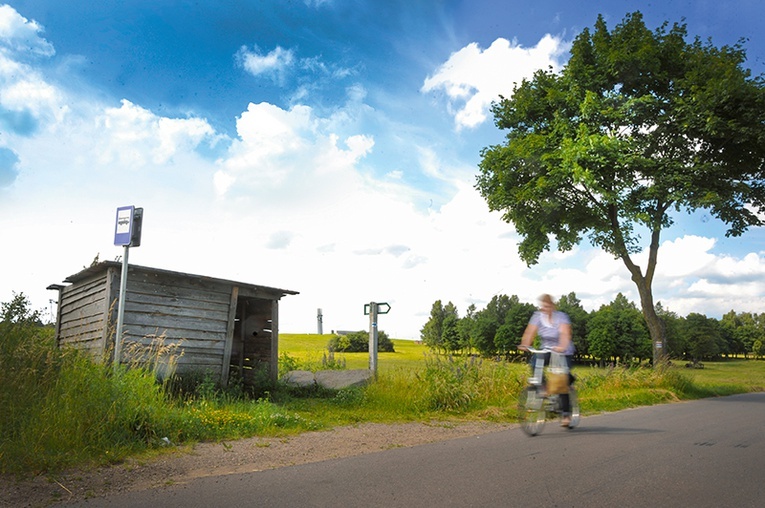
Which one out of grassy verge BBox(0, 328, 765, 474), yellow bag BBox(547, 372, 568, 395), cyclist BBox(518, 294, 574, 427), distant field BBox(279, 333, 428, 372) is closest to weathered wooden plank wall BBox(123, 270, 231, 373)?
grassy verge BBox(0, 328, 765, 474)

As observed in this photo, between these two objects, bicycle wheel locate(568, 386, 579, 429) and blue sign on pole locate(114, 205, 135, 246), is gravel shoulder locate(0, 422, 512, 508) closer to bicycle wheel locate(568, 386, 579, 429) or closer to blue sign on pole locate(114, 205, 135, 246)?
bicycle wheel locate(568, 386, 579, 429)

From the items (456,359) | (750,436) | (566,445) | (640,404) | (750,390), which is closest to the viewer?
(566,445)

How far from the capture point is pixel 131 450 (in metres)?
7.17

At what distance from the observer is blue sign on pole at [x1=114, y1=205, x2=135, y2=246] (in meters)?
10.6

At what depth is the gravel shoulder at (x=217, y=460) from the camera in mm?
5574

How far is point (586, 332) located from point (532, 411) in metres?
71.4

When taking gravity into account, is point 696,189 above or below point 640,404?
above

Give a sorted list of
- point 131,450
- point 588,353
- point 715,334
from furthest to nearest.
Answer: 1. point 715,334
2. point 588,353
3. point 131,450

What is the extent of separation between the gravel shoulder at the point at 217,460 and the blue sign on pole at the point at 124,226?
15.2 feet

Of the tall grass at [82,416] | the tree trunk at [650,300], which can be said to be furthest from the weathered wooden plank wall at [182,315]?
the tree trunk at [650,300]

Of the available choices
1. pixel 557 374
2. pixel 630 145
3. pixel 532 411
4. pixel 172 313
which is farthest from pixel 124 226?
pixel 630 145

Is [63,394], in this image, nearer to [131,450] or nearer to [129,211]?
[131,450]

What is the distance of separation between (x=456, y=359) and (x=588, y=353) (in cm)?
6454

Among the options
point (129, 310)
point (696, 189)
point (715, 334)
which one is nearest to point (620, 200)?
point (696, 189)
